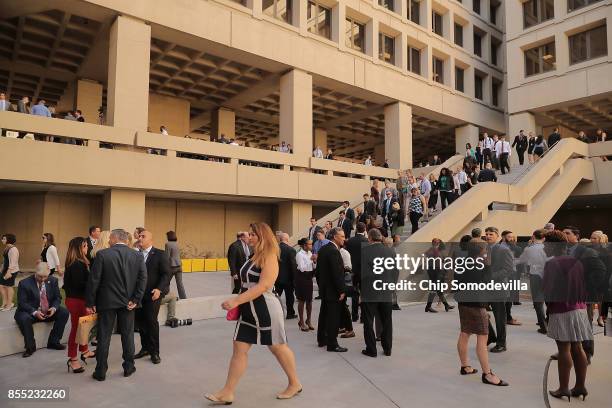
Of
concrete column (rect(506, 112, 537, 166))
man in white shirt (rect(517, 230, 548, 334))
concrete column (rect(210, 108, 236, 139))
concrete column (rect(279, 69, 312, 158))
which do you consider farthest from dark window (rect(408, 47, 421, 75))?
man in white shirt (rect(517, 230, 548, 334))

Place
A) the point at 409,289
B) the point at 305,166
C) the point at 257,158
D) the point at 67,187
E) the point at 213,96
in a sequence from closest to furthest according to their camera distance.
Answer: the point at 409,289
the point at 67,187
the point at 257,158
the point at 305,166
the point at 213,96

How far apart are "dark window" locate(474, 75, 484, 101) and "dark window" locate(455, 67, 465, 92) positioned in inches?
73.7

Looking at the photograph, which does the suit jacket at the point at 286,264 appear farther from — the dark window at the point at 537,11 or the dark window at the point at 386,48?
the dark window at the point at 537,11

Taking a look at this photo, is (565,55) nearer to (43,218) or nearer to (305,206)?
(305,206)

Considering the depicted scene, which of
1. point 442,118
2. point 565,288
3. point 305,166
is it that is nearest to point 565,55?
point 442,118

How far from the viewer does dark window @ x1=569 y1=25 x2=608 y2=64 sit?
86.7ft

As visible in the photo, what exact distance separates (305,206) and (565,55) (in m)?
19.9

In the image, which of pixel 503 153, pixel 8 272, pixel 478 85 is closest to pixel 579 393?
pixel 8 272

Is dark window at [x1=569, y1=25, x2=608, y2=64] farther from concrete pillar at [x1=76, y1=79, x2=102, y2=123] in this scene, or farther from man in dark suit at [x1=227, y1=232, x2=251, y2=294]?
concrete pillar at [x1=76, y1=79, x2=102, y2=123]

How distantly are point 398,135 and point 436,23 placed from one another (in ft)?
32.4

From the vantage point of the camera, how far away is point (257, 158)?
1908cm

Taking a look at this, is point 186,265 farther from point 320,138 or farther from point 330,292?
point 320,138

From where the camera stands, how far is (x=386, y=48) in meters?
26.8

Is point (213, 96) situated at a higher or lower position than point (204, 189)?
higher
